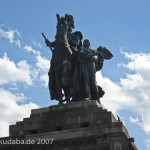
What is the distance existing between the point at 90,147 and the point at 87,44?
7.40m

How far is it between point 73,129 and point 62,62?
18.0 feet

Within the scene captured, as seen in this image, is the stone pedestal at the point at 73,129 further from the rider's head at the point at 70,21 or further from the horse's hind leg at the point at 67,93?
the rider's head at the point at 70,21

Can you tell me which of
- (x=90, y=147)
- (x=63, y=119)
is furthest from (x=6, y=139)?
(x=90, y=147)

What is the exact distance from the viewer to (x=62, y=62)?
29.8 metres

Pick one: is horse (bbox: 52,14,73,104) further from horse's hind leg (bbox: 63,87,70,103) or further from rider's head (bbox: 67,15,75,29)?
rider's head (bbox: 67,15,75,29)

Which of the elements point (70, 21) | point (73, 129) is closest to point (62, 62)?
point (70, 21)

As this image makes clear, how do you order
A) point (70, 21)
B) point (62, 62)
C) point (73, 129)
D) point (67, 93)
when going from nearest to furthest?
1. point (73, 129)
2. point (67, 93)
3. point (62, 62)
4. point (70, 21)

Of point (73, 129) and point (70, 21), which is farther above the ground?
point (70, 21)

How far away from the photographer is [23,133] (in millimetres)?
27516

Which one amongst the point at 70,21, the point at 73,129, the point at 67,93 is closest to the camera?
the point at 73,129

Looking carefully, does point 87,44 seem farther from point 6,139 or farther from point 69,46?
point 6,139

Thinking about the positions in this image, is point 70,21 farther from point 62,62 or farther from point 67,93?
point 67,93

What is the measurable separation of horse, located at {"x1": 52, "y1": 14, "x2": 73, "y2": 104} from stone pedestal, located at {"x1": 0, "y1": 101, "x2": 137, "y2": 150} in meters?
1.78

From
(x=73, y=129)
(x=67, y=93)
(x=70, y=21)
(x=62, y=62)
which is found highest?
(x=70, y=21)
